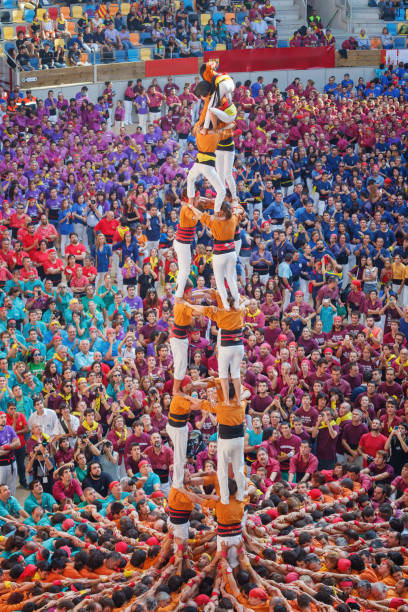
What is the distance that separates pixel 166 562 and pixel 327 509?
260 cm

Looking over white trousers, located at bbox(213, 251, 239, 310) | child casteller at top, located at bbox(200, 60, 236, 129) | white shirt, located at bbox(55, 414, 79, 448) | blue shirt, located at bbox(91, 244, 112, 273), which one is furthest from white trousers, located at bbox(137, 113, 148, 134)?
white trousers, located at bbox(213, 251, 239, 310)

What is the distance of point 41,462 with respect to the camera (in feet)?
42.6

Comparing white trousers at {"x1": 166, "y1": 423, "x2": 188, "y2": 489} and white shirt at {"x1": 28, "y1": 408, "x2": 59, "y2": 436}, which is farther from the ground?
white trousers at {"x1": 166, "y1": 423, "x2": 188, "y2": 489}

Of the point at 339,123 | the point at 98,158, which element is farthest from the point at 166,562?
the point at 339,123

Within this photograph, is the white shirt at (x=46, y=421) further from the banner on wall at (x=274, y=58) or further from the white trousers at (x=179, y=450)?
the banner on wall at (x=274, y=58)

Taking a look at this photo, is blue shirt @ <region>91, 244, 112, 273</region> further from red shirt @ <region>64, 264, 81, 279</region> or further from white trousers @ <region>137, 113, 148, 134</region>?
white trousers @ <region>137, 113, 148, 134</region>

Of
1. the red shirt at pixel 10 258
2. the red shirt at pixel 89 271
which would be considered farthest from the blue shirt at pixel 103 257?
the red shirt at pixel 10 258

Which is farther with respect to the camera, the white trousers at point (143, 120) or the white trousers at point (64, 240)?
the white trousers at point (143, 120)

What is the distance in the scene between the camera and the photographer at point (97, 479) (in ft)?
42.1

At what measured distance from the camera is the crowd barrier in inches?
1097

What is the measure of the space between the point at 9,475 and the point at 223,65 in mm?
20432

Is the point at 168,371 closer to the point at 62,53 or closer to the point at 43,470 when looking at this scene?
the point at 43,470

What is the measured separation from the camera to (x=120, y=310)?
1661cm

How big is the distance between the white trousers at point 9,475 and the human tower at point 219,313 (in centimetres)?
357
